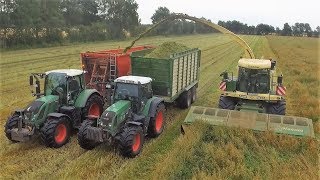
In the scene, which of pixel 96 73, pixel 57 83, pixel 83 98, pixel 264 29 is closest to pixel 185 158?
pixel 83 98

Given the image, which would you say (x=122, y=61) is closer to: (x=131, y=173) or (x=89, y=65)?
(x=89, y=65)

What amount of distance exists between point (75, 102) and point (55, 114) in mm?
1052

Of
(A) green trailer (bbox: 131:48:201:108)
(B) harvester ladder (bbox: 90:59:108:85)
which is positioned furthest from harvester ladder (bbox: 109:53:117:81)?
(A) green trailer (bbox: 131:48:201:108)

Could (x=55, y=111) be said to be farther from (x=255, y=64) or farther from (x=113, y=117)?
(x=255, y=64)

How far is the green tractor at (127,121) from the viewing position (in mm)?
8977

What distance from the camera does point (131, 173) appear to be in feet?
27.3

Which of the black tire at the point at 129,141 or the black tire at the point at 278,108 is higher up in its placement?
the black tire at the point at 278,108

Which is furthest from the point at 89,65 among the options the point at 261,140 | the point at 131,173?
the point at 261,140

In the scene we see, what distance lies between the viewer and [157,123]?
10844mm

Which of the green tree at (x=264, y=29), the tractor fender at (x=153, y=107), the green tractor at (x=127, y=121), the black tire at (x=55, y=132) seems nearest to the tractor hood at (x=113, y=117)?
the green tractor at (x=127, y=121)

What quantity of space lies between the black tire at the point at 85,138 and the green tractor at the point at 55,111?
29.5 inches

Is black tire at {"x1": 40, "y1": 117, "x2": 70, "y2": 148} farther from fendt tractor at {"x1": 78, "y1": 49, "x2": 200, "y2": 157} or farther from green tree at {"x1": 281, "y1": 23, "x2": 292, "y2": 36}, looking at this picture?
green tree at {"x1": 281, "y1": 23, "x2": 292, "y2": 36}

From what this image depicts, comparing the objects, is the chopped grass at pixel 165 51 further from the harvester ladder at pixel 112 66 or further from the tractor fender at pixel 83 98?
the tractor fender at pixel 83 98

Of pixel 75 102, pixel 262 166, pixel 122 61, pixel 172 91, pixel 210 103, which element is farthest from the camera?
pixel 210 103
